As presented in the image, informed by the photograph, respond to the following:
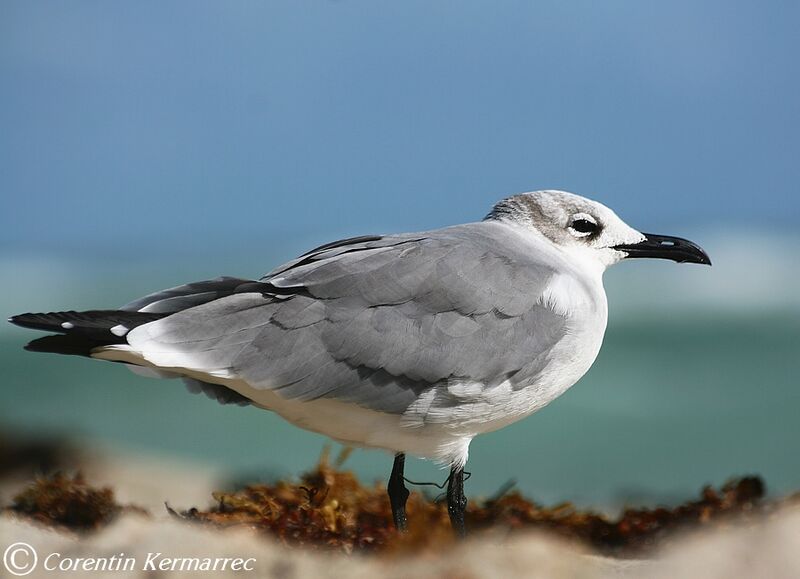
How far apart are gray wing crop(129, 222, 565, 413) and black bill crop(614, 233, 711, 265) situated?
2.64 ft

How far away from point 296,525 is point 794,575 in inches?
72.9

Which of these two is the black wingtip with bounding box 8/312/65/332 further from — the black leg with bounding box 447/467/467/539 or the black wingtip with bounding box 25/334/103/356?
the black leg with bounding box 447/467/467/539

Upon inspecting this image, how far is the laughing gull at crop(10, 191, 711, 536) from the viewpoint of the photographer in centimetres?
324

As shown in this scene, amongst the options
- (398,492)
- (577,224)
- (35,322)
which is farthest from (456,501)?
(35,322)

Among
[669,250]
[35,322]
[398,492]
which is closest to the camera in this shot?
[35,322]

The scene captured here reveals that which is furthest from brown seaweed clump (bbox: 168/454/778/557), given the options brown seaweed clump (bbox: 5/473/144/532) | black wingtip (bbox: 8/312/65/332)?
black wingtip (bbox: 8/312/65/332)

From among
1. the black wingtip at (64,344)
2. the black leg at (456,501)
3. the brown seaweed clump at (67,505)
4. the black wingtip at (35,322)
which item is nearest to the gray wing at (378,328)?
the black wingtip at (64,344)

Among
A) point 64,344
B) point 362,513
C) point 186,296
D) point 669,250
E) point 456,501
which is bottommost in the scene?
point 362,513

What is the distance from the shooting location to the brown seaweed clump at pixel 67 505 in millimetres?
3910

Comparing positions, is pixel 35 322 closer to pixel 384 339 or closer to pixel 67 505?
Answer: pixel 384 339

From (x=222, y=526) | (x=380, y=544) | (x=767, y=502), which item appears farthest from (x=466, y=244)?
(x=767, y=502)

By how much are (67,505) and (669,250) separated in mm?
2844

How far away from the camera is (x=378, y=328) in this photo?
3.36 meters

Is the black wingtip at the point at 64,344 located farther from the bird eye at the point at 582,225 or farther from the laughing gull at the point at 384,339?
the bird eye at the point at 582,225
